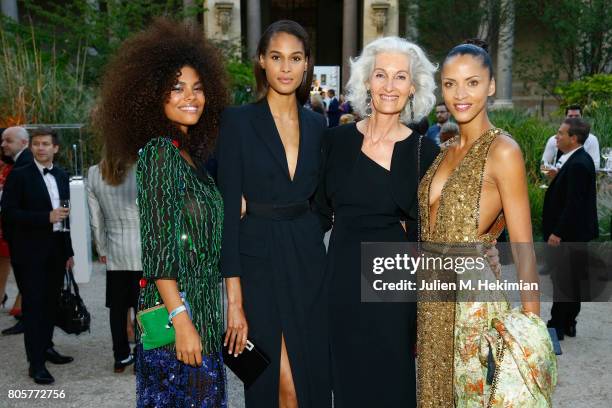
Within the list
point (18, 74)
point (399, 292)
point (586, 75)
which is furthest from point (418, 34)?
point (399, 292)

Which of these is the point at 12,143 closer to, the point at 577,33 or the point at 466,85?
the point at 466,85

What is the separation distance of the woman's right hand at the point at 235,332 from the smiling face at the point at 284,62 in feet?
3.78

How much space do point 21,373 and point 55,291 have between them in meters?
0.80

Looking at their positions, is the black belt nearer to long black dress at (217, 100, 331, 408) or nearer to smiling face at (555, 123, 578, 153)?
long black dress at (217, 100, 331, 408)

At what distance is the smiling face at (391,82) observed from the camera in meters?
3.44

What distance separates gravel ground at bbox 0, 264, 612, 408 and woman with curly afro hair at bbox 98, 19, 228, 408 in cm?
224

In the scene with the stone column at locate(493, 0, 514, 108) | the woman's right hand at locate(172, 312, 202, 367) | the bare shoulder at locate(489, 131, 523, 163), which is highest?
the stone column at locate(493, 0, 514, 108)

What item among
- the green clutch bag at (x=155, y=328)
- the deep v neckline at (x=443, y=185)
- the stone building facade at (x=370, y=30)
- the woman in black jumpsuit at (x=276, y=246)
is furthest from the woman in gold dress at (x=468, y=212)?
the stone building facade at (x=370, y=30)

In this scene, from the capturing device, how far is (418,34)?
2270cm

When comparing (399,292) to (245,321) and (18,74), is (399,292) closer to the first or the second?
(245,321)

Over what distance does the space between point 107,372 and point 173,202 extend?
353cm

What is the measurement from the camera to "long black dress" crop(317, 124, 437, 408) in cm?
335

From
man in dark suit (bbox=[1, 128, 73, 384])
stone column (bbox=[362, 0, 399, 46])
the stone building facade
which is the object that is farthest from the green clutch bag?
stone column (bbox=[362, 0, 399, 46])

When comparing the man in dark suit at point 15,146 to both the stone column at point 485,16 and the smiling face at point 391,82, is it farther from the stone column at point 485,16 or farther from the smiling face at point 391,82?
the stone column at point 485,16
